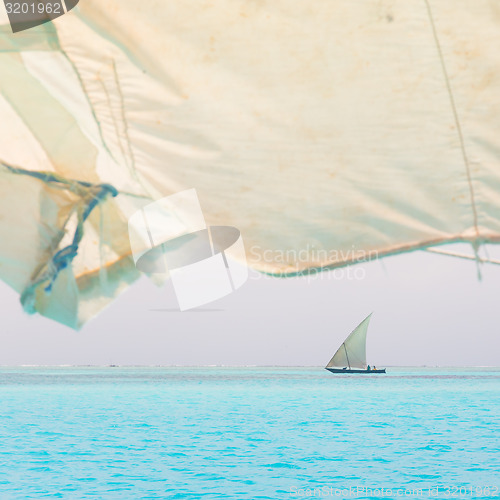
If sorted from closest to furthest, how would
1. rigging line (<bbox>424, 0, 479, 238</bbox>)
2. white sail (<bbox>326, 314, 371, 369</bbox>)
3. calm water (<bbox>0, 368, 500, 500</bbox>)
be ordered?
1. rigging line (<bbox>424, 0, 479, 238</bbox>)
2. calm water (<bbox>0, 368, 500, 500</bbox>)
3. white sail (<bbox>326, 314, 371, 369</bbox>)

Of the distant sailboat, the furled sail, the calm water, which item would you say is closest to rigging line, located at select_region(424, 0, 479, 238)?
the furled sail

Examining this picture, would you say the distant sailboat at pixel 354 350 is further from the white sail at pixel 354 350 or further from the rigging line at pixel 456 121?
the rigging line at pixel 456 121

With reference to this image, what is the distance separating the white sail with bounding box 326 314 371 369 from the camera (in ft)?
234

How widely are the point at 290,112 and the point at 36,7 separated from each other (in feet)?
2.61

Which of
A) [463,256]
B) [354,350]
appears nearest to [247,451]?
[463,256]

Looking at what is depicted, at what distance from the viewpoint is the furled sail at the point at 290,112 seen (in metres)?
2.03

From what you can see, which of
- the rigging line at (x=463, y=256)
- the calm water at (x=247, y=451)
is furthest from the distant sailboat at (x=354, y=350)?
the rigging line at (x=463, y=256)

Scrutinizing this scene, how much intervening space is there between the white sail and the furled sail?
67857mm

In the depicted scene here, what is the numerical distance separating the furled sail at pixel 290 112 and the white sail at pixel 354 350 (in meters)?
67.9

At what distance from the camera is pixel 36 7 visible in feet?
6.75

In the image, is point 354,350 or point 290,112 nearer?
point 290,112

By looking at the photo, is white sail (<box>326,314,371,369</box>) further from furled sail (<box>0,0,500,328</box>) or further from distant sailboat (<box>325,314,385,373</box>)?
furled sail (<box>0,0,500,328</box>)

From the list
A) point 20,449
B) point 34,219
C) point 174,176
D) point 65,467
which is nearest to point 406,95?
point 174,176

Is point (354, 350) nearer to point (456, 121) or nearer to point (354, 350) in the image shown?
point (354, 350)
